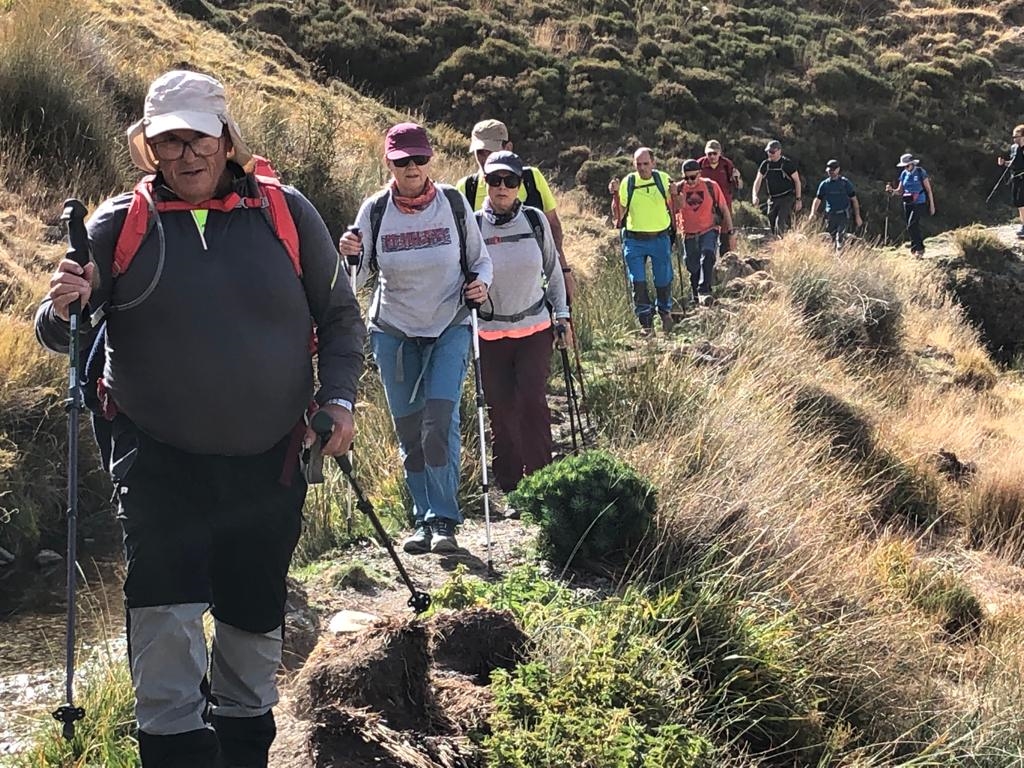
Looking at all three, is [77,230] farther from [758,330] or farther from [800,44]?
[800,44]

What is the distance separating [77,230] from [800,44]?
35585 mm

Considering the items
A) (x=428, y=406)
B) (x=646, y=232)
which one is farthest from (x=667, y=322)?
(x=428, y=406)

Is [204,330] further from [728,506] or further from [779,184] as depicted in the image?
[779,184]

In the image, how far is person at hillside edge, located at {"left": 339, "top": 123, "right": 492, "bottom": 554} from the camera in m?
5.13

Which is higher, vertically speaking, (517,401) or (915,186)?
(915,186)

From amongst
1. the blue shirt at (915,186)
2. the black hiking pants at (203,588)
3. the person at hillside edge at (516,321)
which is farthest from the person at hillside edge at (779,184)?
the black hiking pants at (203,588)

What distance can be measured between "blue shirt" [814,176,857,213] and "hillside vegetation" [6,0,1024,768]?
358cm

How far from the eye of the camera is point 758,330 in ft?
31.1

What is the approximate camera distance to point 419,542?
5219mm

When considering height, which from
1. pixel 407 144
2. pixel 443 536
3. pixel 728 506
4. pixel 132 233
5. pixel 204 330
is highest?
pixel 407 144

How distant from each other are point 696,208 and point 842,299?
2048 millimetres

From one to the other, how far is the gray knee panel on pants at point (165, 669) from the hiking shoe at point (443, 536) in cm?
252

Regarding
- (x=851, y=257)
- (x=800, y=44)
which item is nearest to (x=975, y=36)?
(x=800, y=44)

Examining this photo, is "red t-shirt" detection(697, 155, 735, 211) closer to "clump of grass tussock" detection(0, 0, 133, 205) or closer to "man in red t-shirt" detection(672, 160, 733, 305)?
"man in red t-shirt" detection(672, 160, 733, 305)
